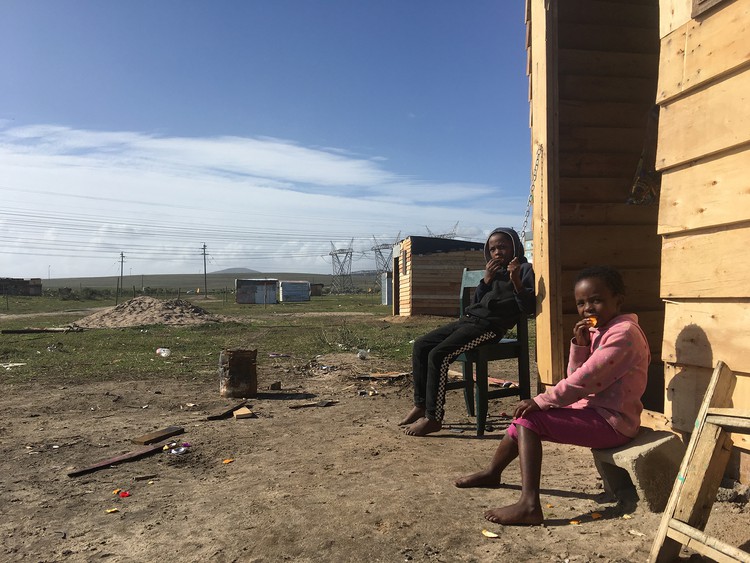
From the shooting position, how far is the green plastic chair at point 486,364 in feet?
15.8

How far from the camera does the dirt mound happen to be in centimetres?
2102

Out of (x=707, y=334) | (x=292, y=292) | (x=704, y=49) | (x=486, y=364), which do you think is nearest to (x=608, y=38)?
(x=704, y=49)

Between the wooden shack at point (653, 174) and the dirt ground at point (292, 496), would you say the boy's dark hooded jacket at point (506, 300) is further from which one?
the dirt ground at point (292, 496)

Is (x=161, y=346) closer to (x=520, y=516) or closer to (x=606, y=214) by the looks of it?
(x=606, y=214)

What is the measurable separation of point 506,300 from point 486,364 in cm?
56

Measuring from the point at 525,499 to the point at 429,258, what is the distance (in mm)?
20881

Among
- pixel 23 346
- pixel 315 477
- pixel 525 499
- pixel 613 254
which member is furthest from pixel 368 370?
pixel 23 346

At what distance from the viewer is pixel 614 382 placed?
303 centimetres

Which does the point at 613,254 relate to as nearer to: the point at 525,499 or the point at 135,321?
the point at 525,499

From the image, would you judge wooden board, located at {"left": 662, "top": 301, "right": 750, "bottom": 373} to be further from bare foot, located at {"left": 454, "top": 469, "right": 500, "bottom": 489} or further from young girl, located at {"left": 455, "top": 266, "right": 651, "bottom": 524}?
bare foot, located at {"left": 454, "top": 469, "right": 500, "bottom": 489}

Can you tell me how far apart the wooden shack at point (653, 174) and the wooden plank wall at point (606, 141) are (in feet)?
0.03

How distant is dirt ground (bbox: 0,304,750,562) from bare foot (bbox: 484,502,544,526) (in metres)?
0.04

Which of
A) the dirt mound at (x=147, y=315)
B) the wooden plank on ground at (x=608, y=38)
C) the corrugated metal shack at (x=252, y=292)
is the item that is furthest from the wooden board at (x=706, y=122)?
the corrugated metal shack at (x=252, y=292)

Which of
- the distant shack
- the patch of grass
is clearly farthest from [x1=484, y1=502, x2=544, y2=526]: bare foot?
the distant shack
